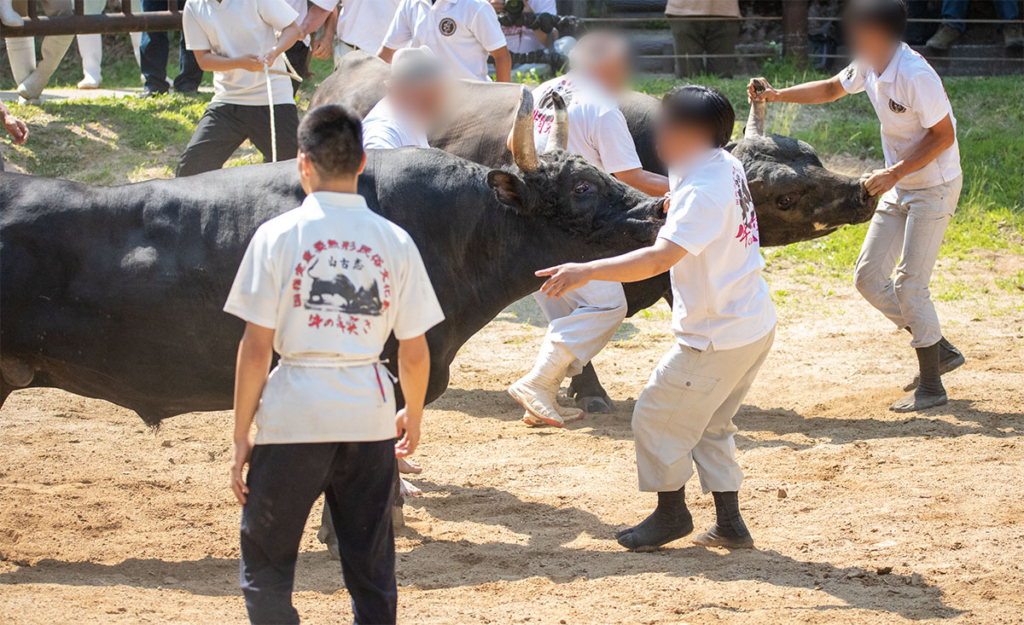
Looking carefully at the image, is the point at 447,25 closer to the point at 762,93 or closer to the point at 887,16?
the point at 762,93

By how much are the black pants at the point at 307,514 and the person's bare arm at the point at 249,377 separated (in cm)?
7

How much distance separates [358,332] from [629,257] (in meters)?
1.26

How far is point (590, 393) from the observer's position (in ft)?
23.3

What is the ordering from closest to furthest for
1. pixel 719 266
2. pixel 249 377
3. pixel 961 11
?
pixel 249 377
pixel 719 266
pixel 961 11

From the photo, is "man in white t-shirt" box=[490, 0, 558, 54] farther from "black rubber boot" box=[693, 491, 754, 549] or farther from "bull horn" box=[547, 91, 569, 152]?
"black rubber boot" box=[693, 491, 754, 549]

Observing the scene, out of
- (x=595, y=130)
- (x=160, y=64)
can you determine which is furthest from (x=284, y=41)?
(x=160, y=64)

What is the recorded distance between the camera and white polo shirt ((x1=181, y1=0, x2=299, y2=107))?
761 cm

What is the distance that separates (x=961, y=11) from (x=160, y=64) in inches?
352

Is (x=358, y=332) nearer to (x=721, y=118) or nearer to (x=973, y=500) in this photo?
(x=721, y=118)

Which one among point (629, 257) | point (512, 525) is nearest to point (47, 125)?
point (512, 525)

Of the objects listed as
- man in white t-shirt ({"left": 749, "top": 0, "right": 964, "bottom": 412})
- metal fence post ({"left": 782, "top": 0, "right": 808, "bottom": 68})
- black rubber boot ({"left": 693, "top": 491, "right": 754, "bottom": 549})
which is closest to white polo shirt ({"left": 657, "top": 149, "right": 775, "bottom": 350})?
black rubber boot ({"left": 693, "top": 491, "right": 754, "bottom": 549})

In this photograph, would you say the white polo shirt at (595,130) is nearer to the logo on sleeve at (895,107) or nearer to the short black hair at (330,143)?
the logo on sleeve at (895,107)

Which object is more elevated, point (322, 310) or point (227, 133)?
point (322, 310)

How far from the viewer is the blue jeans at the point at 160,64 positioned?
38.9 feet
